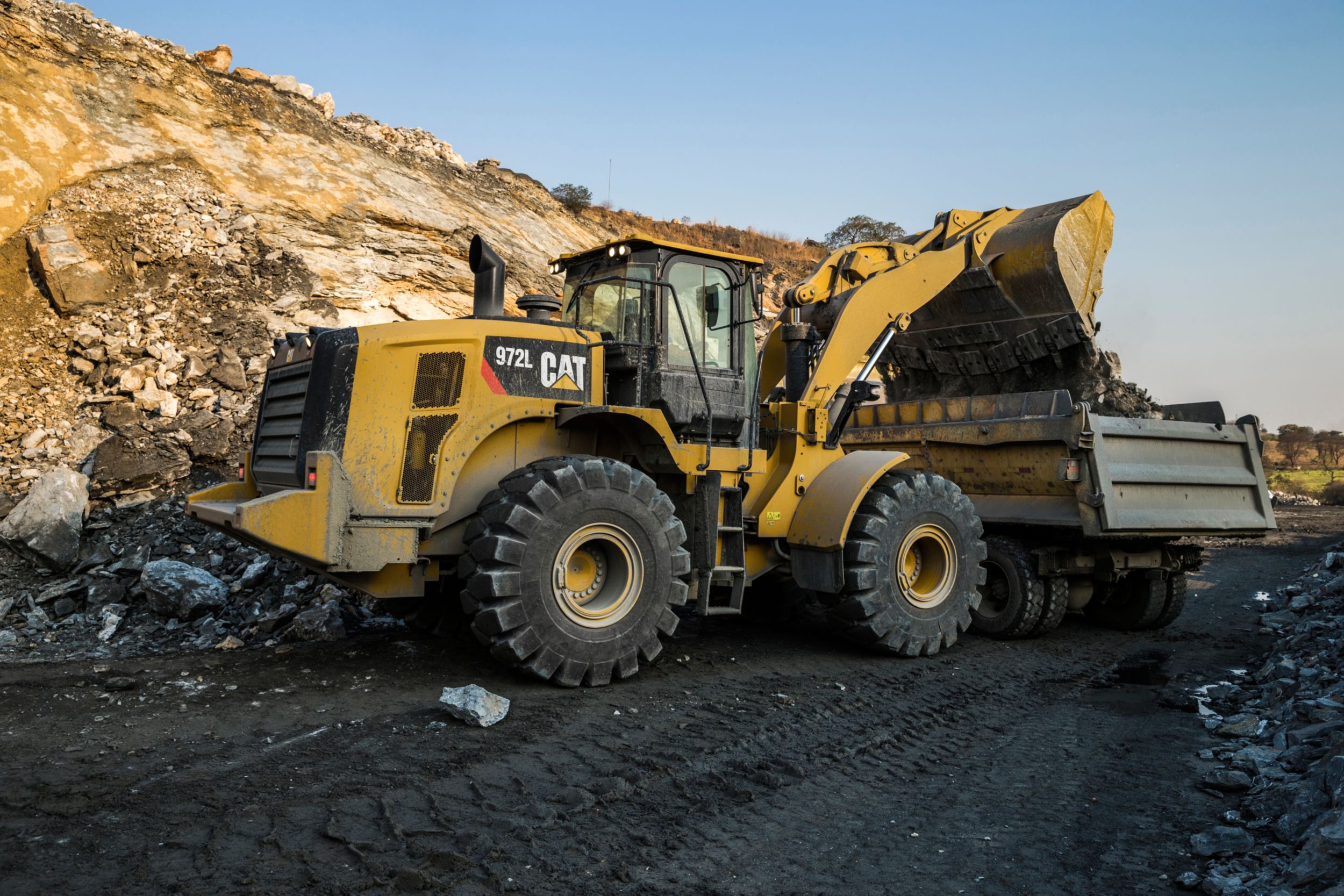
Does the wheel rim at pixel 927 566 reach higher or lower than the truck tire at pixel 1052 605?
higher

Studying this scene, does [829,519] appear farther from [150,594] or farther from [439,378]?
[150,594]

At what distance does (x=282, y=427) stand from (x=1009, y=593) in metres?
6.25

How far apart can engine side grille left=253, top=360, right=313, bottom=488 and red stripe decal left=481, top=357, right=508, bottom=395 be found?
110 centimetres

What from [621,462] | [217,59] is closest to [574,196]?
[217,59]

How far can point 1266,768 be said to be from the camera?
445 centimetres

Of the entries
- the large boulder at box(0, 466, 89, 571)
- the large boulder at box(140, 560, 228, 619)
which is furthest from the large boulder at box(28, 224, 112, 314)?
the large boulder at box(140, 560, 228, 619)

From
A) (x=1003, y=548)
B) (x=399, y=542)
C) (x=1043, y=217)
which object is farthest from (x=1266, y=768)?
(x=1043, y=217)

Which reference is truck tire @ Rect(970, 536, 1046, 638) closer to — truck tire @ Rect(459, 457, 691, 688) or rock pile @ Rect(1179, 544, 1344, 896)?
rock pile @ Rect(1179, 544, 1344, 896)

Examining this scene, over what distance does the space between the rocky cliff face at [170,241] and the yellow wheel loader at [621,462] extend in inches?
169

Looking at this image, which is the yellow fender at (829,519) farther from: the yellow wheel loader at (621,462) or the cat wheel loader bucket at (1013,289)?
the cat wheel loader bucket at (1013,289)

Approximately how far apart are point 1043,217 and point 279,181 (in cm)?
1107

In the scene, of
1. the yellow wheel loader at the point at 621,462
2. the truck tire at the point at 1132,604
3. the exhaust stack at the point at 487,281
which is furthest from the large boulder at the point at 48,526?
the truck tire at the point at 1132,604

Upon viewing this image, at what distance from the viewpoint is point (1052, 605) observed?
8281 mm

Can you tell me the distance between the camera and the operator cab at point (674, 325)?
6500 millimetres
